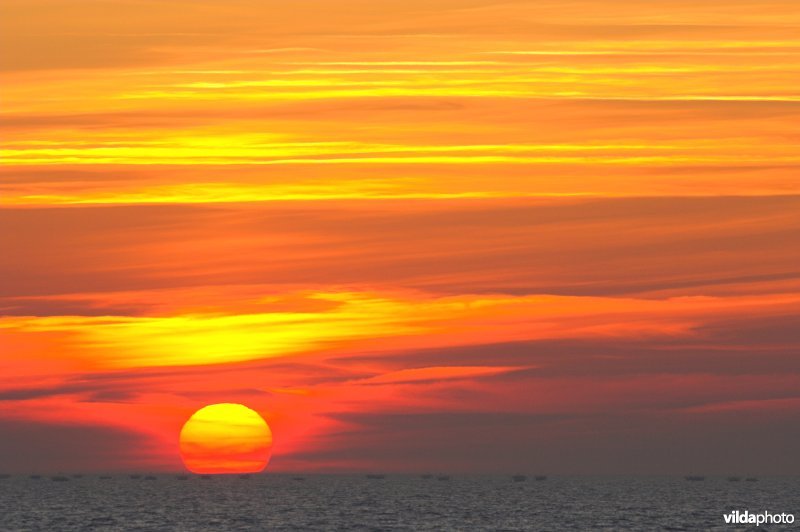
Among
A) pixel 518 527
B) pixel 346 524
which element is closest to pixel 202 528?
pixel 346 524

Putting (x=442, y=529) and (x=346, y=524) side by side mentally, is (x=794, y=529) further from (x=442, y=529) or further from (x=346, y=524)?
(x=346, y=524)

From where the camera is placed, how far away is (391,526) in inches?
7544

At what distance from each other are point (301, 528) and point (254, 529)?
6.22 meters

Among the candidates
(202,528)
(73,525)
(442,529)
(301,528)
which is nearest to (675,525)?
(442,529)

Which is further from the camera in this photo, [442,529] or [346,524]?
[346,524]

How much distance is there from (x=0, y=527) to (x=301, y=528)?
3885 cm

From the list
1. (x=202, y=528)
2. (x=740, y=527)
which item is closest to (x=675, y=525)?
(x=740, y=527)

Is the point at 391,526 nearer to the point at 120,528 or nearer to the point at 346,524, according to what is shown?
the point at 346,524

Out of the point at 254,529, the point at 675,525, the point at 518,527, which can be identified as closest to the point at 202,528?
the point at 254,529

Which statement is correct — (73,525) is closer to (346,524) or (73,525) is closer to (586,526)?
(346,524)

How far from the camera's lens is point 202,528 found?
7534 inches

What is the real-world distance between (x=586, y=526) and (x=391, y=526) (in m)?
25.2

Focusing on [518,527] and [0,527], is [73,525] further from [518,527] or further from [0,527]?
[518,527]

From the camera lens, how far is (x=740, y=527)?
191250 millimetres
